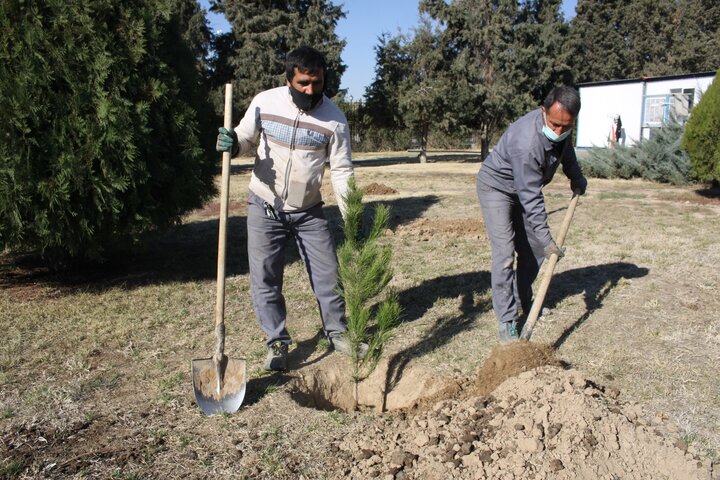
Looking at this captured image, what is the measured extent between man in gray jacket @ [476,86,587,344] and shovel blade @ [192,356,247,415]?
1991mm

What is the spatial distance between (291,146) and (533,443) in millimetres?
2277

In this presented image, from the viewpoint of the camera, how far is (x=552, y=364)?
3918 mm

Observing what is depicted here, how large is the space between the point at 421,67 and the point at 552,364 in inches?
1048

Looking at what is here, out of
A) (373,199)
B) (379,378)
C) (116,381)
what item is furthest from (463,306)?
(373,199)

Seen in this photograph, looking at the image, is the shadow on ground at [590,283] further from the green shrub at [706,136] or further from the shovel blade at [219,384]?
the green shrub at [706,136]

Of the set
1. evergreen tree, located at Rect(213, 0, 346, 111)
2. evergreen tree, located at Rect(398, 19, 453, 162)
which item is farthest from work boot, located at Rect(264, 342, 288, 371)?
evergreen tree, located at Rect(398, 19, 453, 162)

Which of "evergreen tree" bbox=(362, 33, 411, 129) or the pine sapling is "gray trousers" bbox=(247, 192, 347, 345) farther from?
"evergreen tree" bbox=(362, 33, 411, 129)

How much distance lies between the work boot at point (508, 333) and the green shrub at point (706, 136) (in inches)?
336

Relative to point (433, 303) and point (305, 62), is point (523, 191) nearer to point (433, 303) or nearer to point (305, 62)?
point (305, 62)

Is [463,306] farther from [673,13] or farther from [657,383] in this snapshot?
[673,13]

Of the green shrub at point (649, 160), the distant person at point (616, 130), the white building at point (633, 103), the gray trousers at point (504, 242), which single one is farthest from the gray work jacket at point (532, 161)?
the distant person at point (616, 130)

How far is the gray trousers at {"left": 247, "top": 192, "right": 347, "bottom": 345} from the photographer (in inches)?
158

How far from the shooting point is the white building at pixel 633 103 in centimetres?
2180

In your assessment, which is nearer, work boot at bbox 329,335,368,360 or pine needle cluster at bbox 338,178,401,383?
pine needle cluster at bbox 338,178,401,383
